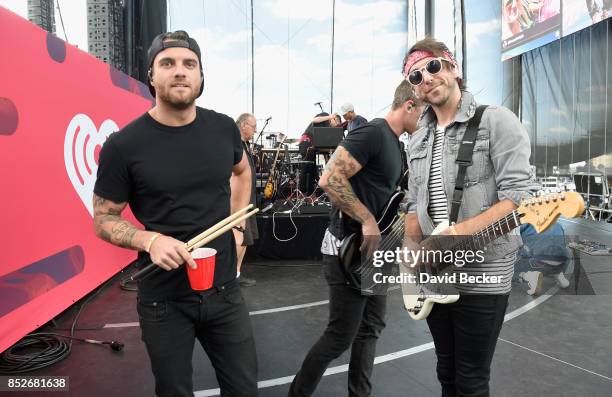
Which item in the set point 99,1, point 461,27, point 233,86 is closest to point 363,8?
point 461,27

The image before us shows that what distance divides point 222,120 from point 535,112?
Result: 11944 millimetres

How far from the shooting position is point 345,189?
2094mm

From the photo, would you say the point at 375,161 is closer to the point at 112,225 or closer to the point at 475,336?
the point at 475,336

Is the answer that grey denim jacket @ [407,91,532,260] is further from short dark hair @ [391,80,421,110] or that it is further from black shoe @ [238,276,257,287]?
A: black shoe @ [238,276,257,287]

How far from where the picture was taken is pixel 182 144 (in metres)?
1.60

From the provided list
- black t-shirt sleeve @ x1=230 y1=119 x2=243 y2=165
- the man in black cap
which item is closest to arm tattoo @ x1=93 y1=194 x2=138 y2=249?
the man in black cap

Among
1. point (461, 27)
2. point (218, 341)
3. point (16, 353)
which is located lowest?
point (16, 353)

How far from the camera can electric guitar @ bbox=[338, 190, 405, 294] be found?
2090 millimetres

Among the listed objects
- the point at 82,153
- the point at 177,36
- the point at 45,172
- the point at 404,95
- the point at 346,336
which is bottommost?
the point at 346,336

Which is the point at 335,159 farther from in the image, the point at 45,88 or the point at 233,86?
the point at 233,86

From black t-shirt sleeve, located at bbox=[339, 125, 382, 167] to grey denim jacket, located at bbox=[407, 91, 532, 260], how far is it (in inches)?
15.9

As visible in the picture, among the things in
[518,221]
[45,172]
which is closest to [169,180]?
[518,221]

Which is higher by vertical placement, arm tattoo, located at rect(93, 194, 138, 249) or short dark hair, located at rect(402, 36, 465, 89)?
short dark hair, located at rect(402, 36, 465, 89)

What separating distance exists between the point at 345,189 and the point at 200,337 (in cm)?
96
